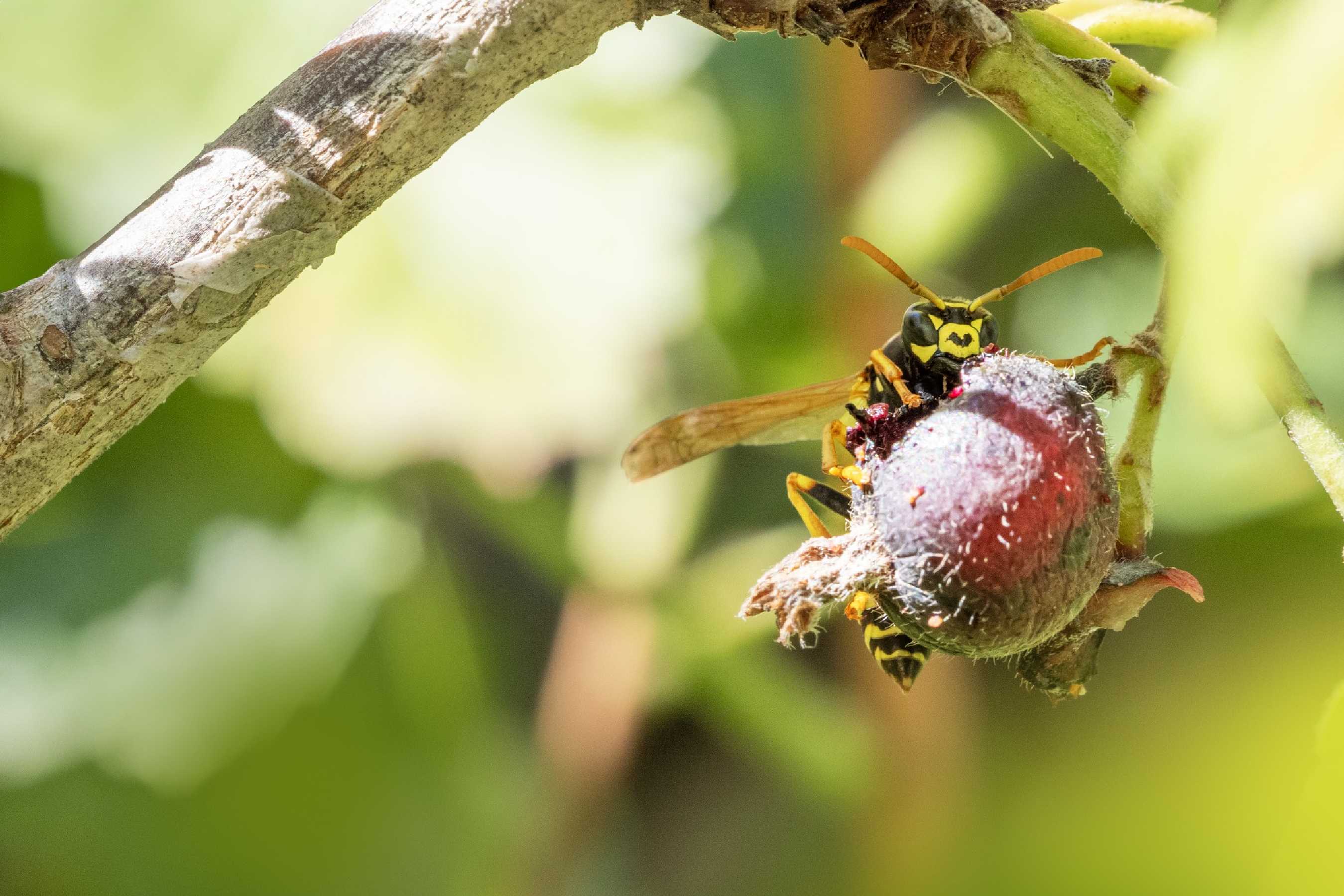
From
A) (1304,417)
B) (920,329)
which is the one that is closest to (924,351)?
(920,329)

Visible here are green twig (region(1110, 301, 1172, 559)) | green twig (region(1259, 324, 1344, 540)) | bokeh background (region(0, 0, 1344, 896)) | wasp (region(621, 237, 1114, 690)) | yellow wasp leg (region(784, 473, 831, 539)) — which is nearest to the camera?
green twig (region(1259, 324, 1344, 540))

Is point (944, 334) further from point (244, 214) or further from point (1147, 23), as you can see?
point (244, 214)

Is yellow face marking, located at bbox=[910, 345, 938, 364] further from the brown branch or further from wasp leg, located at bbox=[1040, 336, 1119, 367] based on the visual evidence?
the brown branch

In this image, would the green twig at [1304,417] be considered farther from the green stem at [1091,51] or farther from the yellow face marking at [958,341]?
the yellow face marking at [958,341]

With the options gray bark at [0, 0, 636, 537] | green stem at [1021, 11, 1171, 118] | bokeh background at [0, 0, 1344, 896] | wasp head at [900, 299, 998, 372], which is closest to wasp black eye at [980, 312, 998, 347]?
wasp head at [900, 299, 998, 372]

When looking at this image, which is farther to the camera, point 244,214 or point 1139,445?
point 1139,445

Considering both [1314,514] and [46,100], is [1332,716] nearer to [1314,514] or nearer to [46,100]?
[1314,514]

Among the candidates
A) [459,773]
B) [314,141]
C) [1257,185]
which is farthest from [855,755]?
[1257,185]
